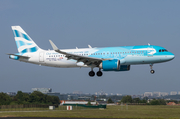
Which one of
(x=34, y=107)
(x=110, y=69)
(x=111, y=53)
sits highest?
(x=111, y=53)

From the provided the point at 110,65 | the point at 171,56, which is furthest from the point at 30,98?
the point at 171,56

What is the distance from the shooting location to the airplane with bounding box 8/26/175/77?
47531 millimetres

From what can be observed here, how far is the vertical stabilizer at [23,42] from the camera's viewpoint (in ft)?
184

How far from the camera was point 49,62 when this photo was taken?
53469mm

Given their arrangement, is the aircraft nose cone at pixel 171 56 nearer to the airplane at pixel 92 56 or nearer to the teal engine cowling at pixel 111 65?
the airplane at pixel 92 56

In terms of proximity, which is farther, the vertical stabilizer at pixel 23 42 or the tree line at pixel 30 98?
the tree line at pixel 30 98

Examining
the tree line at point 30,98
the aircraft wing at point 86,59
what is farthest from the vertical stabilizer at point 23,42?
the tree line at point 30,98

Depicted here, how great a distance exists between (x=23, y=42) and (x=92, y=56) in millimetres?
16149

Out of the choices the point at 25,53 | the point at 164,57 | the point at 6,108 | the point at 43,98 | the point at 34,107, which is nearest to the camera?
the point at 164,57

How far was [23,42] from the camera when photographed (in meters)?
57.0

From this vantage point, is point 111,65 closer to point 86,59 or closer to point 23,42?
point 86,59

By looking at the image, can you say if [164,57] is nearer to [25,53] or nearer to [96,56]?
[96,56]

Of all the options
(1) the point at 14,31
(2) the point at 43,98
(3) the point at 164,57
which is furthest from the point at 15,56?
(2) the point at 43,98

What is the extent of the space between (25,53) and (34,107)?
4105 cm
